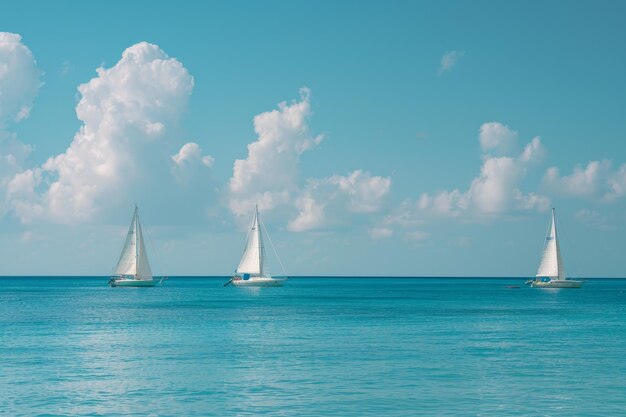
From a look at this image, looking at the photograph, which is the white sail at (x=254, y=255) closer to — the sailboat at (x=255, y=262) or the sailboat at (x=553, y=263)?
the sailboat at (x=255, y=262)

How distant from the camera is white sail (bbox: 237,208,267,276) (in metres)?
170

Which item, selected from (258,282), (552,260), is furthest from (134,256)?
(552,260)

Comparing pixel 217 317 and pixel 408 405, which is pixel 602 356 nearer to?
pixel 408 405

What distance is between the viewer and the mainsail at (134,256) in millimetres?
166500

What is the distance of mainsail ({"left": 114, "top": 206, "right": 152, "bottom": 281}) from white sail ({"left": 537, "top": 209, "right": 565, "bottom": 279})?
8435cm

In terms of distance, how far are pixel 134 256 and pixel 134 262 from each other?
5.76 feet

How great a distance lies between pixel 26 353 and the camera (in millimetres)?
53125

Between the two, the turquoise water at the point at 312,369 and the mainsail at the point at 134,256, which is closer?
the turquoise water at the point at 312,369

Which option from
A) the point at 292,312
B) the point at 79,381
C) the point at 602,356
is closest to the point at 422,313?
the point at 292,312

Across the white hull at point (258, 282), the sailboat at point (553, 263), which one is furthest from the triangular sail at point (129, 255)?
the sailboat at point (553, 263)

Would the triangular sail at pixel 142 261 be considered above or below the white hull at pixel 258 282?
above

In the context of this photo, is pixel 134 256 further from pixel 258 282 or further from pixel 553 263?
pixel 553 263

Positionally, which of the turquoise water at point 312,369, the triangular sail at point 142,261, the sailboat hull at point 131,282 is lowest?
the turquoise water at point 312,369

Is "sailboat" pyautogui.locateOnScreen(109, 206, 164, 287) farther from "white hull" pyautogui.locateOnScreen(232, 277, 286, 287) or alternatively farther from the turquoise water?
the turquoise water
